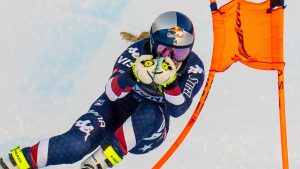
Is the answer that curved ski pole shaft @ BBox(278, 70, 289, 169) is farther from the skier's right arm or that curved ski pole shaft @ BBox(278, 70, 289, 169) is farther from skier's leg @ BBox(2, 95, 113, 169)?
skier's leg @ BBox(2, 95, 113, 169)

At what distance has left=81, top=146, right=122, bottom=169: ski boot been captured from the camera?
3.74m

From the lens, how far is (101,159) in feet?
12.3

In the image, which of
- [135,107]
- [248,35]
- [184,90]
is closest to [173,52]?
[184,90]

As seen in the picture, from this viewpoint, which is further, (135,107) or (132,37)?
(132,37)

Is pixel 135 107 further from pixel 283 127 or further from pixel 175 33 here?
pixel 283 127

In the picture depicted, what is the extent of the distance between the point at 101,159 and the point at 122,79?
2.09ft

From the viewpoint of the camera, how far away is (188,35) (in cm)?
383

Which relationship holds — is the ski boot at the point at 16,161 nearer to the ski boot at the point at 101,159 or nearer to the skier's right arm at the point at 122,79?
the ski boot at the point at 101,159

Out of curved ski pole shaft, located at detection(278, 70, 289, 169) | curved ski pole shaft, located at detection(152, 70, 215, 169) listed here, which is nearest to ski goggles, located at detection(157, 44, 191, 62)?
curved ski pole shaft, located at detection(152, 70, 215, 169)

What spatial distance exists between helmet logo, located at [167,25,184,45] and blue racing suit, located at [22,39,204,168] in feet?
0.98

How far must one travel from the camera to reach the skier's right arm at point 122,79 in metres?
3.78

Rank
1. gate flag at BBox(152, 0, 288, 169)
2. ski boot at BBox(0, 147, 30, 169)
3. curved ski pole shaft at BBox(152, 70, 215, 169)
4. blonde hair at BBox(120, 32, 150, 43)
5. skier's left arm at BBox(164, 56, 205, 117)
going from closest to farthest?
ski boot at BBox(0, 147, 30, 169) → skier's left arm at BBox(164, 56, 205, 117) → curved ski pole shaft at BBox(152, 70, 215, 169) → blonde hair at BBox(120, 32, 150, 43) → gate flag at BBox(152, 0, 288, 169)

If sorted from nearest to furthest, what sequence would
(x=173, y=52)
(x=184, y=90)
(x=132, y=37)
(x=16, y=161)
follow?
(x=16, y=161)
(x=173, y=52)
(x=184, y=90)
(x=132, y=37)

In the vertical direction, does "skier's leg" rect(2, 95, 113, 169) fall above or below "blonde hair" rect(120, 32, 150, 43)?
below
